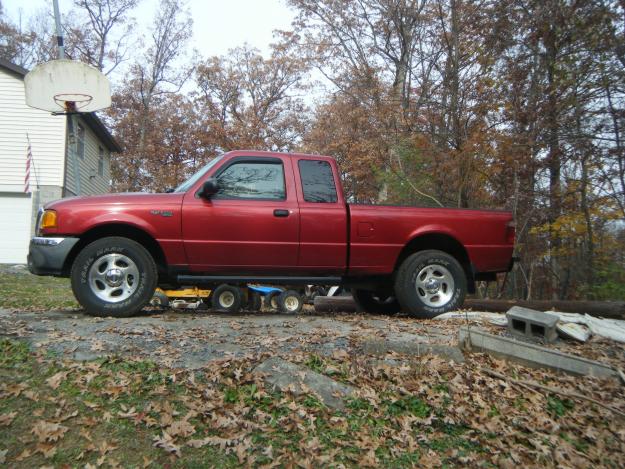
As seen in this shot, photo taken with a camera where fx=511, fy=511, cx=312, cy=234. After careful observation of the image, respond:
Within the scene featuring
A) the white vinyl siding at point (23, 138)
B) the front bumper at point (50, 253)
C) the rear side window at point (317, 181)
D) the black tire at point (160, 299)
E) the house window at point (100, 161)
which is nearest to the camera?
the front bumper at point (50, 253)

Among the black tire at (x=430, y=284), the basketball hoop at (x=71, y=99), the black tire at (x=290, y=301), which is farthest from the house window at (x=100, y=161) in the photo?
the black tire at (x=430, y=284)

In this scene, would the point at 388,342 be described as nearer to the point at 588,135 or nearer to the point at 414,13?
the point at 588,135

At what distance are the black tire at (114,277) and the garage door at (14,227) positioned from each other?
13.4 m

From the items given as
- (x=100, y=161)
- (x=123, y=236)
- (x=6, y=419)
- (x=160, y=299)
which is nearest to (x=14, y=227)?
(x=100, y=161)

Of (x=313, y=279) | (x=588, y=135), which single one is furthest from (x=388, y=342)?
(x=588, y=135)

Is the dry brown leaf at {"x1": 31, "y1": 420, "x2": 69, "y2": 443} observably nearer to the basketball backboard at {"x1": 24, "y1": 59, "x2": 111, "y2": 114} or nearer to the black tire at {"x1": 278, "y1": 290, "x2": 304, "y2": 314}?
the black tire at {"x1": 278, "y1": 290, "x2": 304, "y2": 314}

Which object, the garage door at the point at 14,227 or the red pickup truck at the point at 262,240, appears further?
the garage door at the point at 14,227

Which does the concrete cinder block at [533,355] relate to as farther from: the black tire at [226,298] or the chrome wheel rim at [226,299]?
the chrome wheel rim at [226,299]

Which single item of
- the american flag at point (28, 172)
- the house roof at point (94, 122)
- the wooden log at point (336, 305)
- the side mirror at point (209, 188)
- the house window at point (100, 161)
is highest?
the house roof at point (94, 122)

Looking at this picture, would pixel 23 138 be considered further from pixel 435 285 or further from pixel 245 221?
pixel 435 285

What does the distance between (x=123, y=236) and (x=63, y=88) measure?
6.74 meters

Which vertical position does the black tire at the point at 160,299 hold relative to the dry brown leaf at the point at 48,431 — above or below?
below

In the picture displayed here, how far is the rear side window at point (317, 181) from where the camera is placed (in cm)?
634

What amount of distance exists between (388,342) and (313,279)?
5.92 ft
